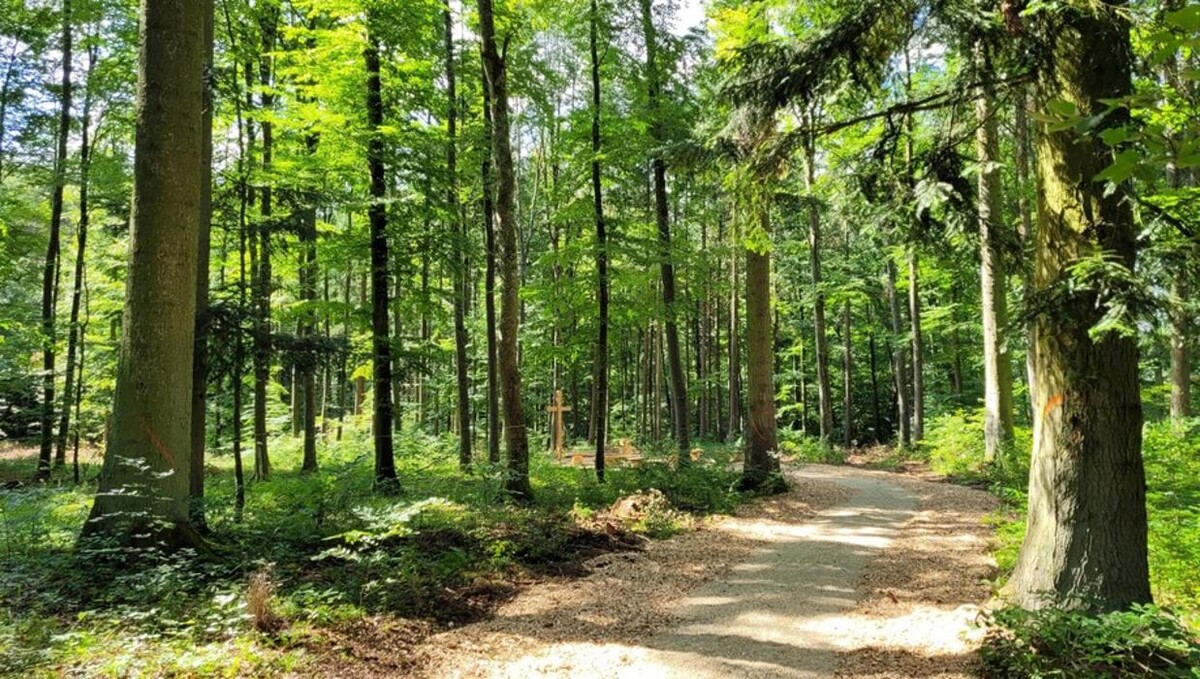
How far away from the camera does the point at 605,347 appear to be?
1333 cm

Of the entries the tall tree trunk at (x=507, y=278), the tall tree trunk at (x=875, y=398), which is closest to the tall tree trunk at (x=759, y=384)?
the tall tree trunk at (x=507, y=278)

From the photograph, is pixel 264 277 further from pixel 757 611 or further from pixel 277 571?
pixel 757 611

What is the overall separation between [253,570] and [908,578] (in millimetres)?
6624

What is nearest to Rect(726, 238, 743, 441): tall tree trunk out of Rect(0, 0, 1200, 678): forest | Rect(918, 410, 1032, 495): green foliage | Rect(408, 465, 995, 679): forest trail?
Rect(918, 410, 1032, 495): green foliage

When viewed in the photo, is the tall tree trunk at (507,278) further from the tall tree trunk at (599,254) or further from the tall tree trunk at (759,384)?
the tall tree trunk at (759,384)

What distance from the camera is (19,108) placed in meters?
16.2

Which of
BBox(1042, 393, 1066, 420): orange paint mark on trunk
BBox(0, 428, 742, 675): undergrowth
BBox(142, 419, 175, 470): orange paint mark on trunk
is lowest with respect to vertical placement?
BBox(0, 428, 742, 675): undergrowth

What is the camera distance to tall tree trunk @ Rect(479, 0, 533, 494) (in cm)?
1029

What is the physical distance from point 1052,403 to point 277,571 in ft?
22.8

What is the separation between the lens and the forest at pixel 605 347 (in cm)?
471

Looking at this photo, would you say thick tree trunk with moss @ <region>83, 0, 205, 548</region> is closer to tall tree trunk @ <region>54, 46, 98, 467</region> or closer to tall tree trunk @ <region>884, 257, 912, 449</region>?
tall tree trunk @ <region>54, 46, 98, 467</region>

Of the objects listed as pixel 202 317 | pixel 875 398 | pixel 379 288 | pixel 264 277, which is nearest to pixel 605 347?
pixel 379 288

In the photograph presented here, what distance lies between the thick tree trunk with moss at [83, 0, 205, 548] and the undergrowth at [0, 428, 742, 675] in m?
0.45

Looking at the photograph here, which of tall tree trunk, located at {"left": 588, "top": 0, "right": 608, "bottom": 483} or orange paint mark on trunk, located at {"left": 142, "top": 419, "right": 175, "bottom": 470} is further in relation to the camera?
tall tree trunk, located at {"left": 588, "top": 0, "right": 608, "bottom": 483}
